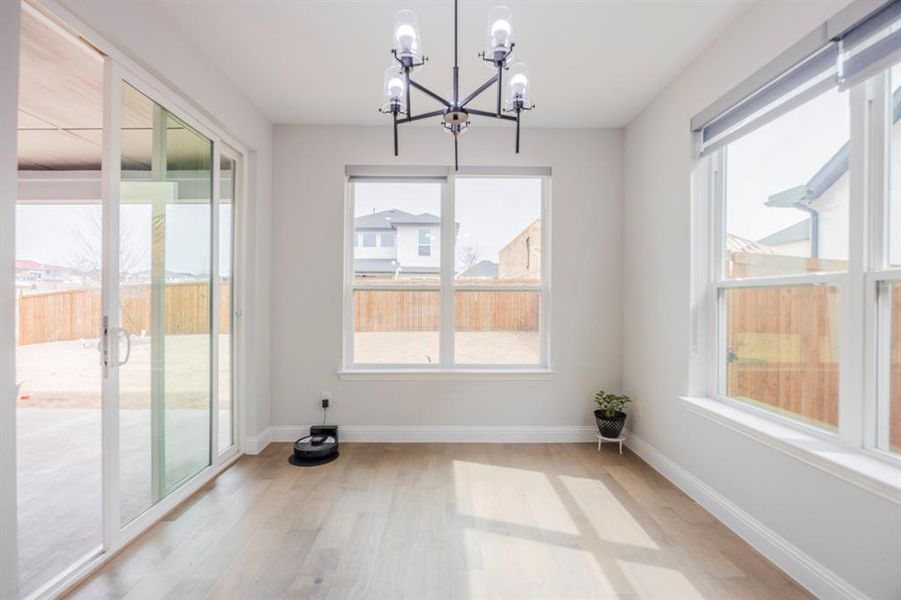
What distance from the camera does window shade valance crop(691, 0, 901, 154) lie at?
1559 millimetres

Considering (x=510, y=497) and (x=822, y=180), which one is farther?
(x=510, y=497)

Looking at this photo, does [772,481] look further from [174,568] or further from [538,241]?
[174,568]

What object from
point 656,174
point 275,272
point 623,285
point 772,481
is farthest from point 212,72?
point 772,481

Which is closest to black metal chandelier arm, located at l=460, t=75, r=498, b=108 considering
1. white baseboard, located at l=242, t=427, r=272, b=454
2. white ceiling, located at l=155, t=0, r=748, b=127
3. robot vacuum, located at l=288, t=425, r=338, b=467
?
white ceiling, located at l=155, t=0, r=748, b=127

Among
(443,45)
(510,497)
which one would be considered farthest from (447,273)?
(510,497)

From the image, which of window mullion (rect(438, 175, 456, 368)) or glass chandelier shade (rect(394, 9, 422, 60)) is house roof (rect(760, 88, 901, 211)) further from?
window mullion (rect(438, 175, 456, 368))

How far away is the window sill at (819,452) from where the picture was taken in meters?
1.51

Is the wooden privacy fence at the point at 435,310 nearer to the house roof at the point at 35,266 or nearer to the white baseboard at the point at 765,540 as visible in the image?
the white baseboard at the point at 765,540

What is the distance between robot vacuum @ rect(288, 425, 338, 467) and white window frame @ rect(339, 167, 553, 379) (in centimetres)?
63

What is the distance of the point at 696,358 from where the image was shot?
8.78 ft

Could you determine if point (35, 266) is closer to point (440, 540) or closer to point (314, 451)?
point (314, 451)

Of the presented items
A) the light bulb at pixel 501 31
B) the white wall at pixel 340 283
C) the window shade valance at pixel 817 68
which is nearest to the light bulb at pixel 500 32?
the light bulb at pixel 501 31

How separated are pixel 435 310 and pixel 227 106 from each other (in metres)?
2.18

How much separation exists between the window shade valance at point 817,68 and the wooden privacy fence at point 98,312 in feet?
11.1
